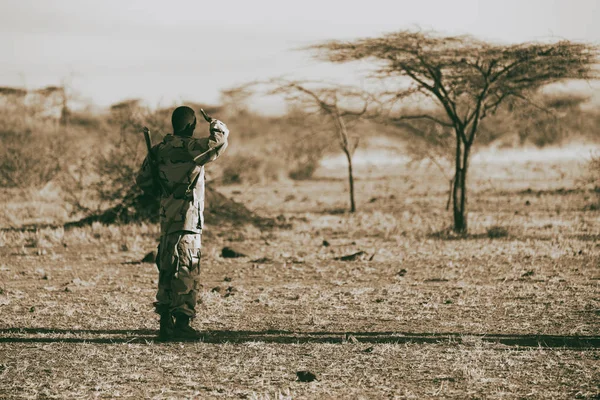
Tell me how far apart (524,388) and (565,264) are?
21.2ft

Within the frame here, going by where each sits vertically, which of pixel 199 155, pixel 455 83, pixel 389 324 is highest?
pixel 455 83

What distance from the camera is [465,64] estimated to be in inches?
574

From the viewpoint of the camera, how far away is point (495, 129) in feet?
98.8

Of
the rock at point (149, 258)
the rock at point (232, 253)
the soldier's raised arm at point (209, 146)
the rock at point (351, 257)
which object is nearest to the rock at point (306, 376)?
the soldier's raised arm at point (209, 146)

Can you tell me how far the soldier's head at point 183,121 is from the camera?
636cm

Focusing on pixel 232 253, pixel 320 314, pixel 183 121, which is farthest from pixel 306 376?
pixel 232 253

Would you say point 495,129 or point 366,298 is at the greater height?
point 495,129

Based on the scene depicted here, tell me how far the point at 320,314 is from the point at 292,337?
110cm

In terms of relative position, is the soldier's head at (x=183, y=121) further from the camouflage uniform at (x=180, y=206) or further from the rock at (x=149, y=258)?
the rock at (x=149, y=258)

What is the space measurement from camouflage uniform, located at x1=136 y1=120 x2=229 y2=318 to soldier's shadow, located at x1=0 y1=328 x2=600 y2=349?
59cm

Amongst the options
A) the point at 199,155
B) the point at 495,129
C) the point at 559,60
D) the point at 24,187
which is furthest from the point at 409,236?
the point at 495,129

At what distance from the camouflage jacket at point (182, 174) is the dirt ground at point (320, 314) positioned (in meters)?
1.03

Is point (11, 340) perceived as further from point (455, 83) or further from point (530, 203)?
point (530, 203)

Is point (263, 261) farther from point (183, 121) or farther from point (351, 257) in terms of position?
point (183, 121)
